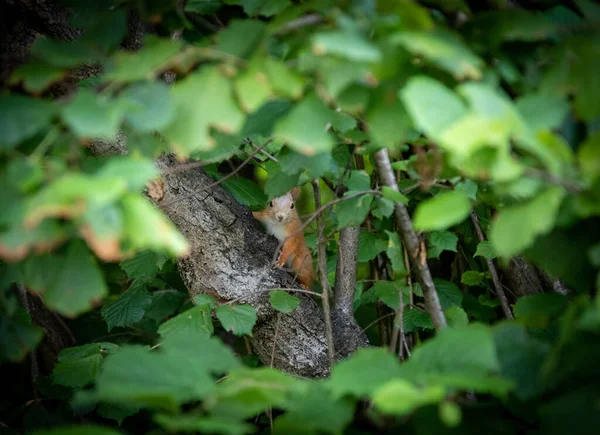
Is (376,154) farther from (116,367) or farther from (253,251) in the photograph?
(116,367)

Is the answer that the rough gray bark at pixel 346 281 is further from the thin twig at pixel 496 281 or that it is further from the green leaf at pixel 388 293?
the thin twig at pixel 496 281

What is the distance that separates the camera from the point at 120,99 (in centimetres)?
121

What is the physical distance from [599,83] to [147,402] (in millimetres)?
1079

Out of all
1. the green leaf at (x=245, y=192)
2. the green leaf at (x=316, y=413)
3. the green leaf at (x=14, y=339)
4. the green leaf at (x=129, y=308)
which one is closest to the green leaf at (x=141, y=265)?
the green leaf at (x=129, y=308)

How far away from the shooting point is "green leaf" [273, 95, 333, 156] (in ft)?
4.07

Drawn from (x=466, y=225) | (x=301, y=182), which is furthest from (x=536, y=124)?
(x=466, y=225)

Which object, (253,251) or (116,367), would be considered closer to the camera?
(116,367)

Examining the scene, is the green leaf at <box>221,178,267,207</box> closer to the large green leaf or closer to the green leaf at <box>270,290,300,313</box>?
the green leaf at <box>270,290,300,313</box>

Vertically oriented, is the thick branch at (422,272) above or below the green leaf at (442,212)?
below

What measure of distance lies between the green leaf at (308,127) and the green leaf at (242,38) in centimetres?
17

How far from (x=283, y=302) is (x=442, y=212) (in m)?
1.28

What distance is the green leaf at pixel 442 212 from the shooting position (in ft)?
3.86

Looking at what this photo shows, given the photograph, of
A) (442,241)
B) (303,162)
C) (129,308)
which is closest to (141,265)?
(129,308)

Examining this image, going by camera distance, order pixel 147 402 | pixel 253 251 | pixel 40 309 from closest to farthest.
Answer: pixel 147 402 → pixel 253 251 → pixel 40 309
